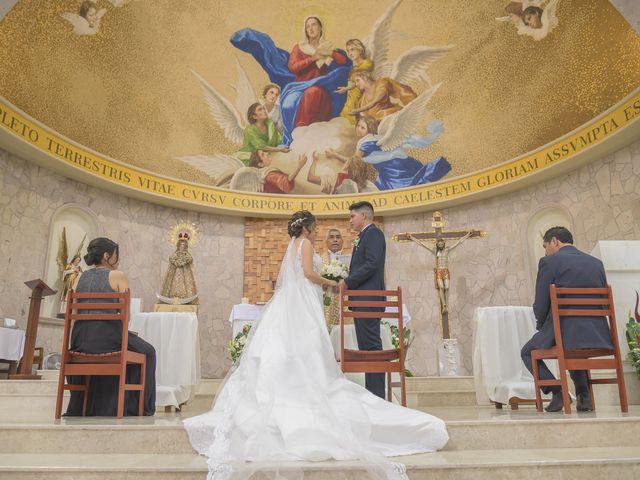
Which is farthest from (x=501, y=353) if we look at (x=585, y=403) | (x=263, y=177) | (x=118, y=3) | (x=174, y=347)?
(x=118, y=3)

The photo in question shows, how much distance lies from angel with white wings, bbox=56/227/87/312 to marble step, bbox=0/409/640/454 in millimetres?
5948

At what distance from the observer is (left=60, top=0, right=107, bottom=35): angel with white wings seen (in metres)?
9.60

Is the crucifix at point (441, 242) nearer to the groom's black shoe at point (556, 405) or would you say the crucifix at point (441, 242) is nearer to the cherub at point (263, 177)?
the cherub at point (263, 177)

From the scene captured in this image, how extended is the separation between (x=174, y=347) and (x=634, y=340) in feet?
16.3

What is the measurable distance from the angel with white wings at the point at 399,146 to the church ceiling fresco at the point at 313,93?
0.03 m

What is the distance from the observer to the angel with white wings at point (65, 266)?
927 cm

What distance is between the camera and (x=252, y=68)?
11.9 metres

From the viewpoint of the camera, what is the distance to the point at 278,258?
12.3 meters

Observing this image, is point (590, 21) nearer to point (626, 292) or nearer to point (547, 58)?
point (547, 58)

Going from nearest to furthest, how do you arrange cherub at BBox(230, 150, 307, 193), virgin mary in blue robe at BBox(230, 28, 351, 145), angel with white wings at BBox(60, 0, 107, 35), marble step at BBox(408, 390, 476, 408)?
marble step at BBox(408, 390, 476, 408)
angel with white wings at BBox(60, 0, 107, 35)
virgin mary in blue robe at BBox(230, 28, 351, 145)
cherub at BBox(230, 150, 307, 193)

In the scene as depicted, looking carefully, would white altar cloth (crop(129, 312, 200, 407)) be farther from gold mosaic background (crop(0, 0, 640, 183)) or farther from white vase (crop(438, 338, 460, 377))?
gold mosaic background (crop(0, 0, 640, 183))

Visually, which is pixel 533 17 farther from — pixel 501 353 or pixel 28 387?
pixel 28 387

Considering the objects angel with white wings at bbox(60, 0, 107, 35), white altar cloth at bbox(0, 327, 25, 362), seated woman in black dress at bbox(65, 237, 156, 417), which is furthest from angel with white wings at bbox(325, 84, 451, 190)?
seated woman in black dress at bbox(65, 237, 156, 417)

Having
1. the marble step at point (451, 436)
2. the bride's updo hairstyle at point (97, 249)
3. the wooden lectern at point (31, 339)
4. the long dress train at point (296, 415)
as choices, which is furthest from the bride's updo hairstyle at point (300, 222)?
the wooden lectern at point (31, 339)
